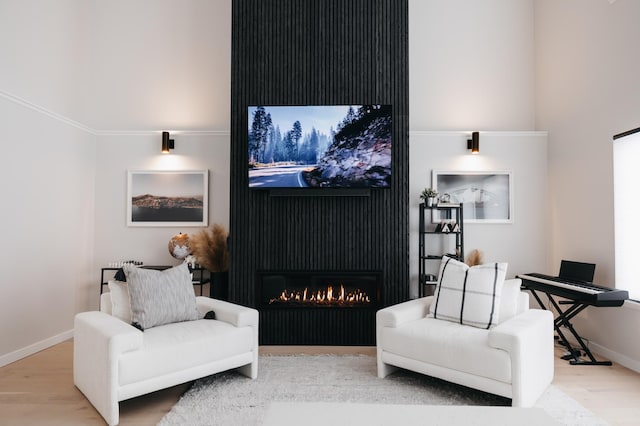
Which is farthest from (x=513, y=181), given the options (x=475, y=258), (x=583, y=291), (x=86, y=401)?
(x=86, y=401)

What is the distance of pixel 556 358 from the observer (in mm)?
3822

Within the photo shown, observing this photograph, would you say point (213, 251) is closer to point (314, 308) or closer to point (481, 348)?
point (314, 308)

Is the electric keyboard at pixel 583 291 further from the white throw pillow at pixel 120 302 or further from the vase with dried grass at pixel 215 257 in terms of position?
the white throw pillow at pixel 120 302

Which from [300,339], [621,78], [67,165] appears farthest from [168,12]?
[621,78]

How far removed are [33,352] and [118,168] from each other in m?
2.17

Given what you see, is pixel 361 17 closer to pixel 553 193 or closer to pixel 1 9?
pixel 553 193

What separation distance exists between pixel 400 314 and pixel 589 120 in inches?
111

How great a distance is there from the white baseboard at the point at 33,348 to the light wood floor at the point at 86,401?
6 cm

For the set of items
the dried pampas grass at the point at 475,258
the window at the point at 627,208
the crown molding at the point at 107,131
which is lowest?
the dried pampas grass at the point at 475,258

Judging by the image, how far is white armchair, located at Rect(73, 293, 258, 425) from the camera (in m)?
2.54

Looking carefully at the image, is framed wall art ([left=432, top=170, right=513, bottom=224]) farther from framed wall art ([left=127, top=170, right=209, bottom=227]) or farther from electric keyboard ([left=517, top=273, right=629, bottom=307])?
framed wall art ([left=127, top=170, right=209, bottom=227])

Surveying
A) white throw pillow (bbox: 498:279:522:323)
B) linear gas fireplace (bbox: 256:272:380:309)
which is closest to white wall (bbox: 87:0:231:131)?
linear gas fireplace (bbox: 256:272:380:309)

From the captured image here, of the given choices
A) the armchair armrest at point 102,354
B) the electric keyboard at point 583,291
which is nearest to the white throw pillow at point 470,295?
the electric keyboard at point 583,291

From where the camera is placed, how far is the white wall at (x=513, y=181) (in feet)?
16.3
